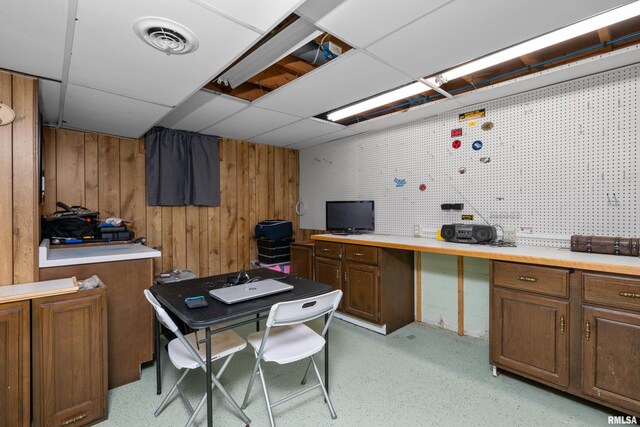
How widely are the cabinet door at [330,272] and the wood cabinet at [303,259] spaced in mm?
167

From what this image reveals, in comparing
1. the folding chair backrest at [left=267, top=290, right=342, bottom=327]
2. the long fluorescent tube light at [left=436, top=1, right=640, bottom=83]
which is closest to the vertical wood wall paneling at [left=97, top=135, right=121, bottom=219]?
the folding chair backrest at [left=267, top=290, right=342, bottom=327]

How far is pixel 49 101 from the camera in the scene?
2.36 meters

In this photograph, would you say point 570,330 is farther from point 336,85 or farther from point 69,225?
point 69,225

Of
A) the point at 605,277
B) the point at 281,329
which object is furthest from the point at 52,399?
the point at 605,277

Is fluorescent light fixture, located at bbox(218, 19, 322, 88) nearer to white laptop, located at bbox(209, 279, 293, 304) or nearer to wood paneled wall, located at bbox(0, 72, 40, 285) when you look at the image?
wood paneled wall, located at bbox(0, 72, 40, 285)

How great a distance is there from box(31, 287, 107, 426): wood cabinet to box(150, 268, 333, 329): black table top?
14.9 inches

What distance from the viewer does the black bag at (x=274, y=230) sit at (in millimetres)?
4066

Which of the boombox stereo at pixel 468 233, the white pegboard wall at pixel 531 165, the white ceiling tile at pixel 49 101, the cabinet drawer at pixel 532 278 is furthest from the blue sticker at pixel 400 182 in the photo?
the white ceiling tile at pixel 49 101

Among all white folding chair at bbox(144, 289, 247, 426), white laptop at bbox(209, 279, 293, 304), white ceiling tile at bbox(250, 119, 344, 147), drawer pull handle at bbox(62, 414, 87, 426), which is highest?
white ceiling tile at bbox(250, 119, 344, 147)

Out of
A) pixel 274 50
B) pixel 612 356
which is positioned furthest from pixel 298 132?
pixel 612 356

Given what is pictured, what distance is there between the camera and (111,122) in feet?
9.36

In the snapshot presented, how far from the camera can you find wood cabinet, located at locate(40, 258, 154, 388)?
2.18 metres

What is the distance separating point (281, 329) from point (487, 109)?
104 inches

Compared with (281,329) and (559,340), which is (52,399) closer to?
(281,329)
